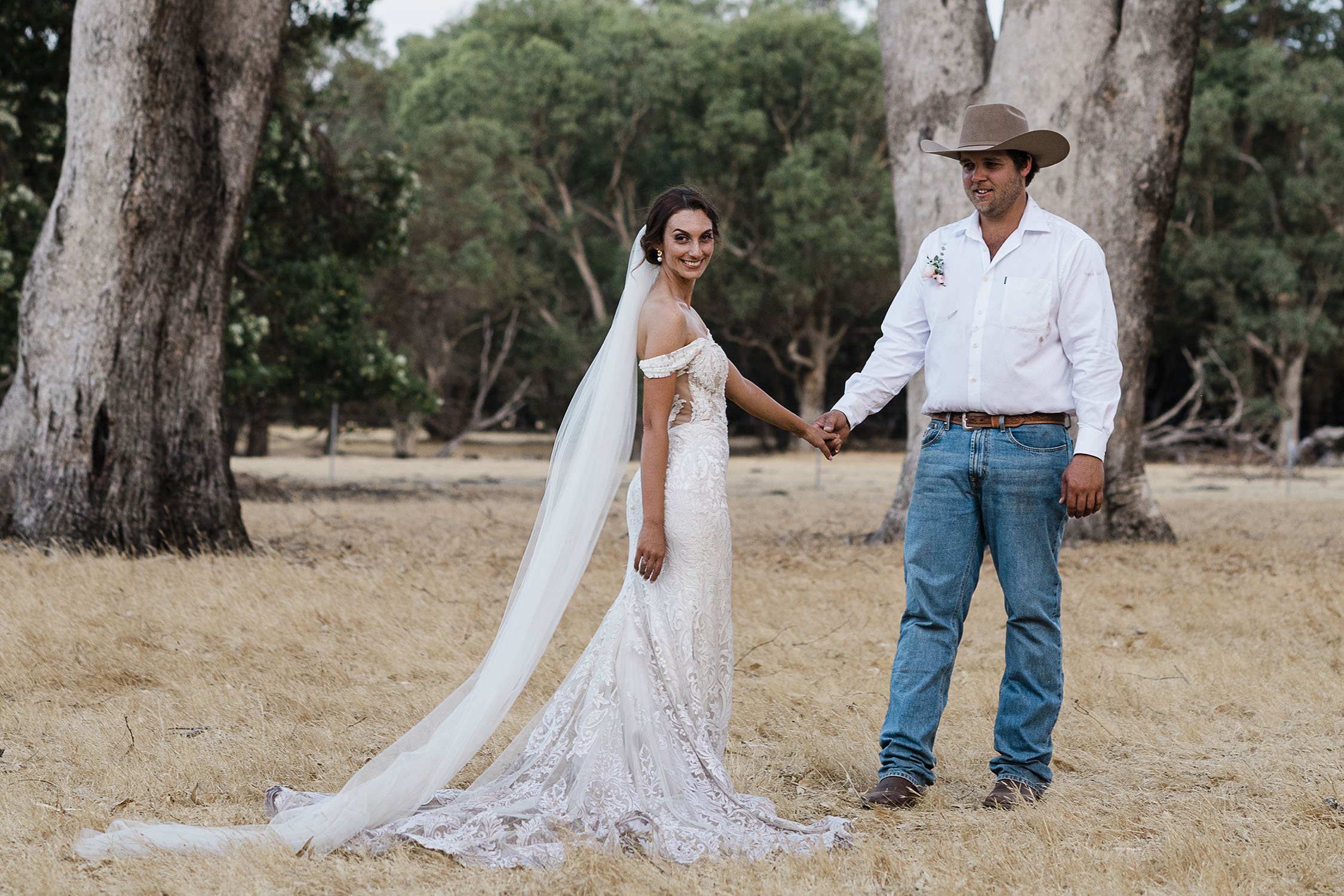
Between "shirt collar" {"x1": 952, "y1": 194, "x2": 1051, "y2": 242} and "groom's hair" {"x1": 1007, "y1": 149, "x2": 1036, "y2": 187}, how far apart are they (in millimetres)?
92

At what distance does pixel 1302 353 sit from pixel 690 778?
2975cm

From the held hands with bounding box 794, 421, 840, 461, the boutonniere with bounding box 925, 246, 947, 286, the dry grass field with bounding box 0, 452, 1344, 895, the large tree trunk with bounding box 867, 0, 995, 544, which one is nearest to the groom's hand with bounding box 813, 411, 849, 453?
the held hands with bounding box 794, 421, 840, 461

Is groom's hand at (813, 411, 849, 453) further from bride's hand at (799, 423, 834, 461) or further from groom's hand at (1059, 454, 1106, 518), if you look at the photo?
groom's hand at (1059, 454, 1106, 518)

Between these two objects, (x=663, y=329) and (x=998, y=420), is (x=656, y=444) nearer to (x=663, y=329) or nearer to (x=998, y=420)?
(x=663, y=329)

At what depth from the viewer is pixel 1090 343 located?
14.8ft

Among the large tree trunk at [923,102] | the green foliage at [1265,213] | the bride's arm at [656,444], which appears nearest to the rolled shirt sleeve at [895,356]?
the bride's arm at [656,444]

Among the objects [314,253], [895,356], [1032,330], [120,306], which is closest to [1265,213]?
[314,253]

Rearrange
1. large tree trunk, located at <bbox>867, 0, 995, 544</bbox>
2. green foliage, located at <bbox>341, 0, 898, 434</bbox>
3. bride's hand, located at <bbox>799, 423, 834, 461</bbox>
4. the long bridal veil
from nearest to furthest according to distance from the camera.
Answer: the long bridal veil < bride's hand, located at <bbox>799, 423, 834, 461</bbox> < large tree trunk, located at <bbox>867, 0, 995, 544</bbox> < green foliage, located at <bbox>341, 0, 898, 434</bbox>

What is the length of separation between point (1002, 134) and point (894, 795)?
2251 millimetres

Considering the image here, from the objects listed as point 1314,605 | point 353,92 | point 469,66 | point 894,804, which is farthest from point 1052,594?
→ point 353,92

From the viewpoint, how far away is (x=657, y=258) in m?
4.69

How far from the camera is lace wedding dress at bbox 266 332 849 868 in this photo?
4023mm

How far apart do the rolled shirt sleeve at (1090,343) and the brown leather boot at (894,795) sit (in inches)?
49.8

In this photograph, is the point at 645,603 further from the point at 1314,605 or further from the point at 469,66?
the point at 469,66
